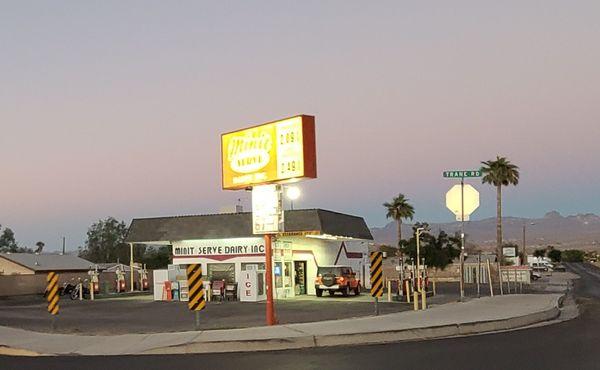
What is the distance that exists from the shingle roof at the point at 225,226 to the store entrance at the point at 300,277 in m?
3.24

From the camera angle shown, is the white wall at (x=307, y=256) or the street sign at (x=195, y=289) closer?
the street sign at (x=195, y=289)

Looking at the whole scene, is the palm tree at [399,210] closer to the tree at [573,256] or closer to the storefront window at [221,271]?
the storefront window at [221,271]

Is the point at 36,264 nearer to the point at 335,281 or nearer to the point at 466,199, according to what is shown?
the point at 335,281

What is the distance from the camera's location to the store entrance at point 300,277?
40188 mm

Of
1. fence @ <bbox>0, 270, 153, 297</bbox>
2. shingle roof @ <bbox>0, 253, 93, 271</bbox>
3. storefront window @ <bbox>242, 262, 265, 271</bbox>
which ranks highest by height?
storefront window @ <bbox>242, 262, 265, 271</bbox>

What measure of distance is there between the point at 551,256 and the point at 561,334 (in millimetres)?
153598

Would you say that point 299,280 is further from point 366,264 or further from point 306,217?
point 366,264

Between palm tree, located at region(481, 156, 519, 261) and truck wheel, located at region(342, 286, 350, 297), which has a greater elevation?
palm tree, located at region(481, 156, 519, 261)

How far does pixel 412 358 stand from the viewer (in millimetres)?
13406

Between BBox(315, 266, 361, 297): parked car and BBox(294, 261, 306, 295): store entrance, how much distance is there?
2.60m

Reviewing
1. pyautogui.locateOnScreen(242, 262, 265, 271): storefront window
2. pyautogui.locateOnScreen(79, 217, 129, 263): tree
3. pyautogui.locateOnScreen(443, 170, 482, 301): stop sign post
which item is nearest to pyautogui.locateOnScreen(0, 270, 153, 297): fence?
pyautogui.locateOnScreen(242, 262, 265, 271): storefront window

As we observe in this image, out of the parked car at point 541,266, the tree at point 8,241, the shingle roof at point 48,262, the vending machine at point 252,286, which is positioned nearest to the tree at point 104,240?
the tree at point 8,241

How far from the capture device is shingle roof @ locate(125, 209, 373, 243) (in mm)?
37156

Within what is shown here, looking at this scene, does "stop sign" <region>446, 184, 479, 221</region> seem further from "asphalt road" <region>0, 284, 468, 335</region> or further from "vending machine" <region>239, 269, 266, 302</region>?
"vending machine" <region>239, 269, 266, 302</region>
